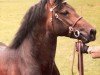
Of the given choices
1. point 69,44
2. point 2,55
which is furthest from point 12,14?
point 2,55

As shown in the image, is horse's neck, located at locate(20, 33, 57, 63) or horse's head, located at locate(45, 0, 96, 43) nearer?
horse's head, located at locate(45, 0, 96, 43)

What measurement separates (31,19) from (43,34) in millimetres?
293

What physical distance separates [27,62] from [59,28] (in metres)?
0.72

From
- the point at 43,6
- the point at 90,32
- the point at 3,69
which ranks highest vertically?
the point at 43,6

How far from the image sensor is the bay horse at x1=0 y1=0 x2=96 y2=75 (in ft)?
18.1

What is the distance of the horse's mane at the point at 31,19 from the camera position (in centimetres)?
562

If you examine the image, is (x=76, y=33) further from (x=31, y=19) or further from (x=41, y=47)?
(x=31, y=19)

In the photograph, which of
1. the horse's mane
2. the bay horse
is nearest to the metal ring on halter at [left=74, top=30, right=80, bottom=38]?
the bay horse

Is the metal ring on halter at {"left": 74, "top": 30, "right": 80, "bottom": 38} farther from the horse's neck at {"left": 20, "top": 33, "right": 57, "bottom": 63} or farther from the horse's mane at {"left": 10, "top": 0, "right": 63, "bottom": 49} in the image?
the horse's mane at {"left": 10, "top": 0, "right": 63, "bottom": 49}

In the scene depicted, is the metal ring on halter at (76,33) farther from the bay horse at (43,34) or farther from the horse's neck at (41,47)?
the horse's neck at (41,47)

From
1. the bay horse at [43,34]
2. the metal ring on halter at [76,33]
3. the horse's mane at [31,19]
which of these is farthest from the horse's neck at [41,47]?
the metal ring on halter at [76,33]

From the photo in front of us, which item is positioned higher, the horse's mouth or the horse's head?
the horse's head

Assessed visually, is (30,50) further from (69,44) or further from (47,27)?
(69,44)

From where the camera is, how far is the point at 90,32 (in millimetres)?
5426
